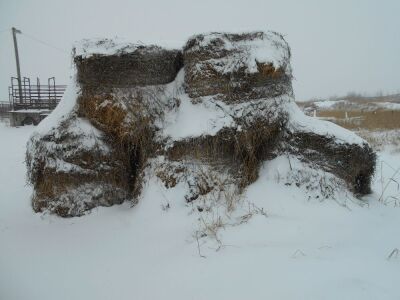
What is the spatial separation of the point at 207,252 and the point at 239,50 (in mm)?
2228

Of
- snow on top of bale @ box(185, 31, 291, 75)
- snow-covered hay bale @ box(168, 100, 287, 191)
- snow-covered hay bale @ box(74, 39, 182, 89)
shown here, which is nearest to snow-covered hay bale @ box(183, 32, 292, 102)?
snow on top of bale @ box(185, 31, 291, 75)

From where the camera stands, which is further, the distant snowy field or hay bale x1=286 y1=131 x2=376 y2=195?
hay bale x1=286 y1=131 x2=376 y2=195

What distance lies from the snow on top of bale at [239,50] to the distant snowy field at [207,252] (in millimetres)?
1189

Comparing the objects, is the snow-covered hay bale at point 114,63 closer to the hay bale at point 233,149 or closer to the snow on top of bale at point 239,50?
the snow on top of bale at point 239,50

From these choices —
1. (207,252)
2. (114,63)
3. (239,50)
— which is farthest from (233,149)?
(114,63)

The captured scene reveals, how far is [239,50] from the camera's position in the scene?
3395mm

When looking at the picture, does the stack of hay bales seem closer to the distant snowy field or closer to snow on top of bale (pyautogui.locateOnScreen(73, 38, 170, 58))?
snow on top of bale (pyautogui.locateOnScreen(73, 38, 170, 58))

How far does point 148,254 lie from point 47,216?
1.51 metres

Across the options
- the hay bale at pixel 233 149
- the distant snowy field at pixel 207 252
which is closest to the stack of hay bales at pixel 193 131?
the hay bale at pixel 233 149

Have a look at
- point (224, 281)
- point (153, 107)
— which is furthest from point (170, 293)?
point (153, 107)

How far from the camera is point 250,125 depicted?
3.42 metres

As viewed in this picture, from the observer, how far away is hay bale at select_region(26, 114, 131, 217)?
3400 millimetres

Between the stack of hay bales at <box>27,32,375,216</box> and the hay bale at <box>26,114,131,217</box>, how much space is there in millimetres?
12

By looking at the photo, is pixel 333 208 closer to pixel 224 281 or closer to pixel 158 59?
pixel 224 281
